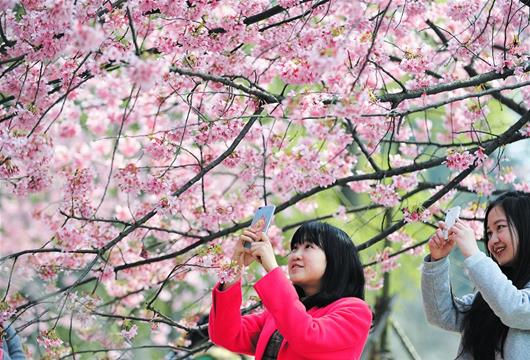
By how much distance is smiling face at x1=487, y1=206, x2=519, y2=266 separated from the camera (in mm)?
2396

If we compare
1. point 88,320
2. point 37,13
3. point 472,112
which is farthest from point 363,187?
point 37,13

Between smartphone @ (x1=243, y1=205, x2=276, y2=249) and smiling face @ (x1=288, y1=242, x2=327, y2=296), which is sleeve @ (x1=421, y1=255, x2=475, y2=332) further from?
smartphone @ (x1=243, y1=205, x2=276, y2=249)

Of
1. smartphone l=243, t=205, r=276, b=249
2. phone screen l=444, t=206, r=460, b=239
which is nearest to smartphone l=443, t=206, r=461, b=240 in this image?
phone screen l=444, t=206, r=460, b=239

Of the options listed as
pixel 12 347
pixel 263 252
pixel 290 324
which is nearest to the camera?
pixel 290 324

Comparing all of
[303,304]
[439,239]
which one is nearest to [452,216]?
[439,239]

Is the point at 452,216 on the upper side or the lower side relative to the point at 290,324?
upper

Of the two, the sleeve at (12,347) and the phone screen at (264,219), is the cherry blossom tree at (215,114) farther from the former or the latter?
the phone screen at (264,219)

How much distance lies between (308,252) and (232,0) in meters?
1.53

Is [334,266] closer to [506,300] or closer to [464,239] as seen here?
[464,239]

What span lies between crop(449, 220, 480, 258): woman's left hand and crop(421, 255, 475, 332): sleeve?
0.49 feet

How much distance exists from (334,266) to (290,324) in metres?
0.35

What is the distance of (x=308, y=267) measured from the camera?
93.5 inches

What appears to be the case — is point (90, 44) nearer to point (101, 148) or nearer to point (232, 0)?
point (232, 0)

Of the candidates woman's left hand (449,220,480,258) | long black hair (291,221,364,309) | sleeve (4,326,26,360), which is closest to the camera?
woman's left hand (449,220,480,258)
